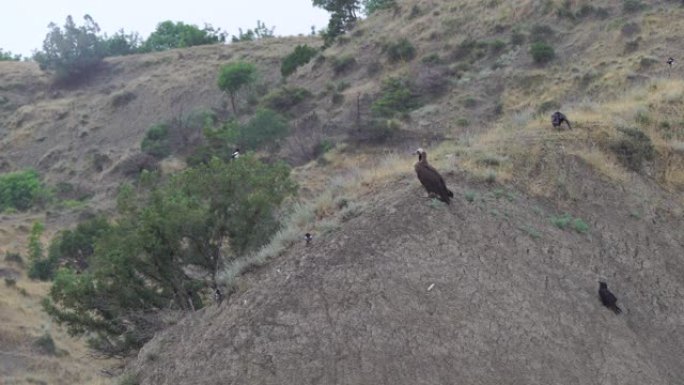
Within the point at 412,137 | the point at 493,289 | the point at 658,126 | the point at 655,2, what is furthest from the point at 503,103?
the point at 493,289

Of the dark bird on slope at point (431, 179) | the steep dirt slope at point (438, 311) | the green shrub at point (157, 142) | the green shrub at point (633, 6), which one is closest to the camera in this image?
the steep dirt slope at point (438, 311)

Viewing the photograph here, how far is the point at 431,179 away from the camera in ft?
47.2

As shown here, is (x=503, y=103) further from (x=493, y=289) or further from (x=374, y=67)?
(x=493, y=289)

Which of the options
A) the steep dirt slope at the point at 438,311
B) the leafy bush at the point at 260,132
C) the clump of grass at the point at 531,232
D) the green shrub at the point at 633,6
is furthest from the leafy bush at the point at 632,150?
the green shrub at the point at 633,6

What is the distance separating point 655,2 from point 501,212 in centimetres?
3270

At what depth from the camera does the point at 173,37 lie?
91.4 metres

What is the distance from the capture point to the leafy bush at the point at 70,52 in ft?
243

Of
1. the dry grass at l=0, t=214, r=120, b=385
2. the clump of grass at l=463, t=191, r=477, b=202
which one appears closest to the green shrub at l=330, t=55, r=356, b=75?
the dry grass at l=0, t=214, r=120, b=385

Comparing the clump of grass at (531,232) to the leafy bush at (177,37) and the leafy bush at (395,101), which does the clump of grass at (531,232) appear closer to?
the leafy bush at (395,101)

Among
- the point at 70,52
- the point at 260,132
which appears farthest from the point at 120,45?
the point at 260,132

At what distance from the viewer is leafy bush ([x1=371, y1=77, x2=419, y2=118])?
1642 inches

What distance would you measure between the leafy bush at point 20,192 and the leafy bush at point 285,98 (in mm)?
14323

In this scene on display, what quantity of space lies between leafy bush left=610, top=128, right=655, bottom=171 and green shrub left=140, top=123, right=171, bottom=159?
36303 mm

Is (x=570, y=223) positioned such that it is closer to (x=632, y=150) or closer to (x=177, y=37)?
(x=632, y=150)
